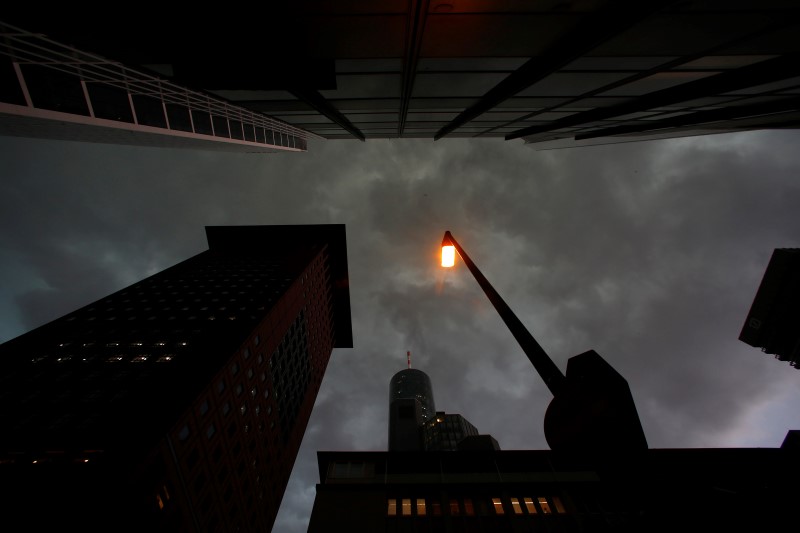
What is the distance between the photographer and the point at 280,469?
53062mm

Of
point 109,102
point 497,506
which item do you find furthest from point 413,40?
point 497,506

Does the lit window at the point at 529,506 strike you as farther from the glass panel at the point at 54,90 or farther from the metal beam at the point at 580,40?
the glass panel at the point at 54,90

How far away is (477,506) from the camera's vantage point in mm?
28547

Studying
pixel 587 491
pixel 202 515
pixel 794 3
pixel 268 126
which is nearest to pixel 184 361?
pixel 202 515

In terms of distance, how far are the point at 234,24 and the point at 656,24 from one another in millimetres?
9063

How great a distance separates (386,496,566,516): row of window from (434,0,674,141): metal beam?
31.7m

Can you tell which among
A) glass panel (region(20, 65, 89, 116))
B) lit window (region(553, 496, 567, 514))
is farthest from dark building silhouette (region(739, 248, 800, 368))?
glass panel (region(20, 65, 89, 116))

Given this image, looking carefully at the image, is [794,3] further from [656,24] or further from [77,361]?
[77,361]

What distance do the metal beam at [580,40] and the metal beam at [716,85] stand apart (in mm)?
3683

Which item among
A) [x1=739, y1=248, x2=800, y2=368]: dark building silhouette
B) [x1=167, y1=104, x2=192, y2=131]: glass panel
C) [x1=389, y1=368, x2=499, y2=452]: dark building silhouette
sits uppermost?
[x1=389, y1=368, x2=499, y2=452]: dark building silhouette

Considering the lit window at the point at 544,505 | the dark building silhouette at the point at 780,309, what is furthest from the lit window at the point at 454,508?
the dark building silhouette at the point at 780,309

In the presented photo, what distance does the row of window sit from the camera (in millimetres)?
27641

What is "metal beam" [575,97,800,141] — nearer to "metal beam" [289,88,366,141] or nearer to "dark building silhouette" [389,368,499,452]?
"metal beam" [289,88,366,141]

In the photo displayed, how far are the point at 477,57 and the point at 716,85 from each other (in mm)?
5772
